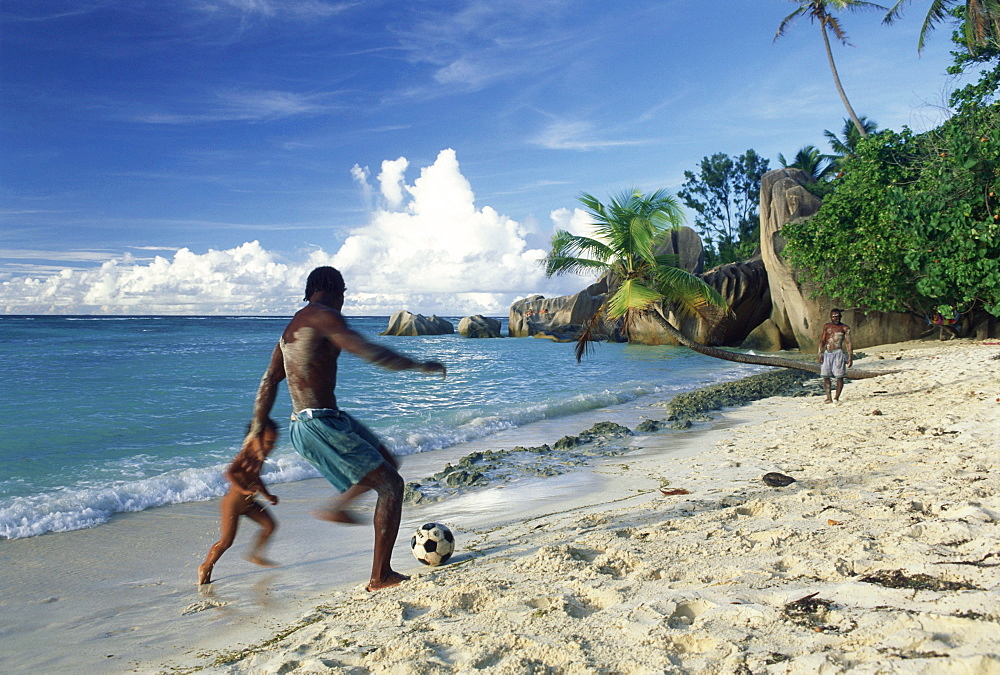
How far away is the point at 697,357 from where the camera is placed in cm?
2502

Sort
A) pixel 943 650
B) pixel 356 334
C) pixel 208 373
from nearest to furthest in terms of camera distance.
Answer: pixel 943 650, pixel 356 334, pixel 208 373

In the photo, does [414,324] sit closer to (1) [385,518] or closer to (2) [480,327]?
(2) [480,327]

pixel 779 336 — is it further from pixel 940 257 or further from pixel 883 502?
pixel 883 502

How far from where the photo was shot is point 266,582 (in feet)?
13.8

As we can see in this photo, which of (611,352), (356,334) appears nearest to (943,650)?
(356,334)

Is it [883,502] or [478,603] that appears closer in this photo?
[478,603]

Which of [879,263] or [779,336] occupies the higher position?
[879,263]

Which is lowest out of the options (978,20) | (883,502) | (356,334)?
(883,502)

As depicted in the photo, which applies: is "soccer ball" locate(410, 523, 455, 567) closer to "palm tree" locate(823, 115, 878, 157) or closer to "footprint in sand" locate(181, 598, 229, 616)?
"footprint in sand" locate(181, 598, 229, 616)

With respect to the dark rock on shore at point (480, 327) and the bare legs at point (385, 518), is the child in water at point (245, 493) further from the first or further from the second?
the dark rock on shore at point (480, 327)

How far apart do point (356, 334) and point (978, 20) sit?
70.7 feet

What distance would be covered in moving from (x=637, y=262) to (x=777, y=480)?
9046mm

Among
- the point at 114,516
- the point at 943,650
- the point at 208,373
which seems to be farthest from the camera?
the point at 208,373

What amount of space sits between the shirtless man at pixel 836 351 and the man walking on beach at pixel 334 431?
29.2 feet
